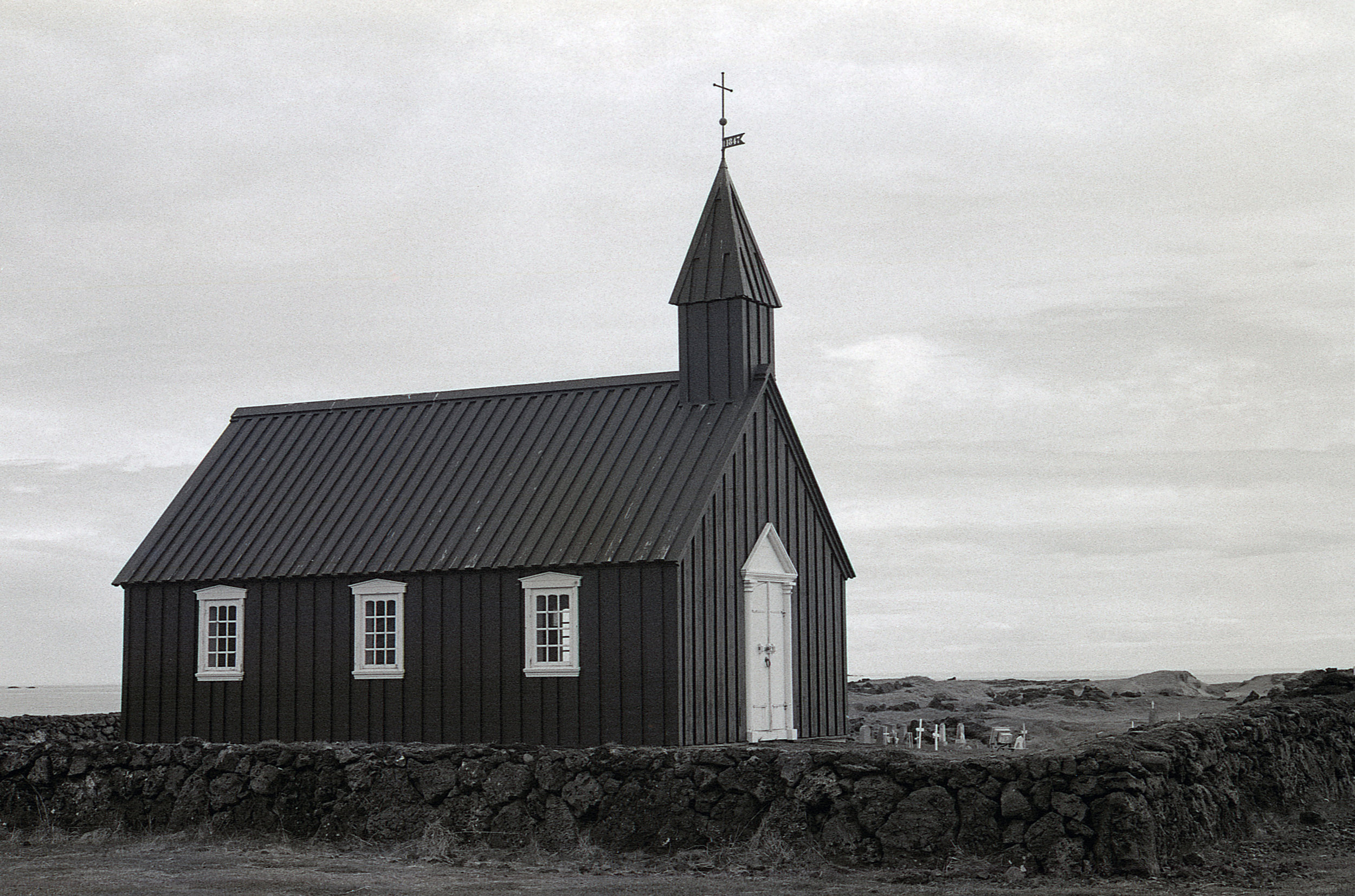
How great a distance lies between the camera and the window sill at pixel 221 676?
1102 inches

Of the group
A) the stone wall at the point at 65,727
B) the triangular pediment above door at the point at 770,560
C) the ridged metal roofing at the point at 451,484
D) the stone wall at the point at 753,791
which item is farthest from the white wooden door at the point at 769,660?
the stone wall at the point at 65,727

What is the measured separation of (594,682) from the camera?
24328 millimetres

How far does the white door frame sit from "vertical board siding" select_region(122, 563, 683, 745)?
2.45 meters

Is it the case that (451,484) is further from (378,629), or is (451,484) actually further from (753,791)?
(753,791)

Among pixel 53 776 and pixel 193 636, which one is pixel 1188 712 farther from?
pixel 53 776

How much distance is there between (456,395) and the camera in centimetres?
2994

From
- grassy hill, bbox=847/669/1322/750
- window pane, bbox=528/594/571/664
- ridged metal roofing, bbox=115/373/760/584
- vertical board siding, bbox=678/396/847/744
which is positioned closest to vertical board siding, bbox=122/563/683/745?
window pane, bbox=528/594/571/664

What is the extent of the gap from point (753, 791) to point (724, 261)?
39.0ft

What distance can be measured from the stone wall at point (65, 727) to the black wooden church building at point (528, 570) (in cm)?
275

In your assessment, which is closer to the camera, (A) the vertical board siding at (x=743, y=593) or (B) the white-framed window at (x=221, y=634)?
(A) the vertical board siding at (x=743, y=593)

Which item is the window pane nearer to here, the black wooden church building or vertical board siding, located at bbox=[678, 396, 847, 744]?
the black wooden church building

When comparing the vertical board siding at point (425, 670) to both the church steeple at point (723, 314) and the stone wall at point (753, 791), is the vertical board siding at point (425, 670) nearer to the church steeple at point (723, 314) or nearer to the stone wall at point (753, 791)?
the stone wall at point (753, 791)

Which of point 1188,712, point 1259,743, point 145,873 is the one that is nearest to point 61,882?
point 145,873

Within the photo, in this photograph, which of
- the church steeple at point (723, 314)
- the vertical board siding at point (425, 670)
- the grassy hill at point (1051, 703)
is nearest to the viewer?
the vertical board siding at point (425, 670)
